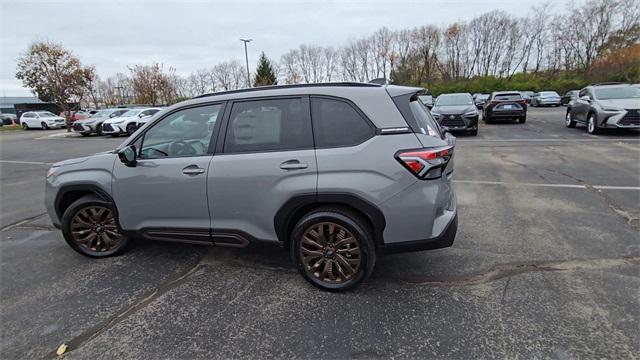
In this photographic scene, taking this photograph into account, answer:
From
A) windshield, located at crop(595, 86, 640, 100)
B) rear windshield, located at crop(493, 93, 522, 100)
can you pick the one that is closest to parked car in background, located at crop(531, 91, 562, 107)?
rear windshield, located at crop(493, 93, 522, 100)

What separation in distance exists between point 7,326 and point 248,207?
6.84 feet

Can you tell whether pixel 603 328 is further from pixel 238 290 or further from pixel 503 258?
pixel 238 290

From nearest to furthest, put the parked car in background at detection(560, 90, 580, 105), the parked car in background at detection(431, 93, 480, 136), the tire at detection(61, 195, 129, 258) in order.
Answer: the tire at detection(61, 195, 129, 258) < the parked car in background at detection(431, 93, 480, 136) < the parked car in background at detection(560, 90, 580, 105)

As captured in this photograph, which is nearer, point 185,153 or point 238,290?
point 238,290

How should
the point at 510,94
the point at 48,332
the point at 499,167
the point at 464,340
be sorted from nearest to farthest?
the point at 464,340
the point at 48,332
the point at 499,167
the point at 510,94

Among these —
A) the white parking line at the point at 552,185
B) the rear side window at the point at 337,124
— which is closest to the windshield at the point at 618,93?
the white parking line at the point at 552,185

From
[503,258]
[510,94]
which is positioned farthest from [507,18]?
[503,258]

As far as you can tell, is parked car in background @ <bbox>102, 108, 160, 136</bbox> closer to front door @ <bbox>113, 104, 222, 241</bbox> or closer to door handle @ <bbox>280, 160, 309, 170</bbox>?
front door @ <bbox>113, 104, 222, 241</bbox>

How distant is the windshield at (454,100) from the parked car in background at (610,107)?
152 inches

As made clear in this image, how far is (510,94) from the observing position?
652 inches

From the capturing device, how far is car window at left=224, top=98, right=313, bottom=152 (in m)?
2.96

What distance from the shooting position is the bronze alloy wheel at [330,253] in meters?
2.95

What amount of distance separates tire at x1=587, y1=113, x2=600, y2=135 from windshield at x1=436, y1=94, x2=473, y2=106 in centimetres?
394

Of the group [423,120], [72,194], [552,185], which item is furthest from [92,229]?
[552,185]
